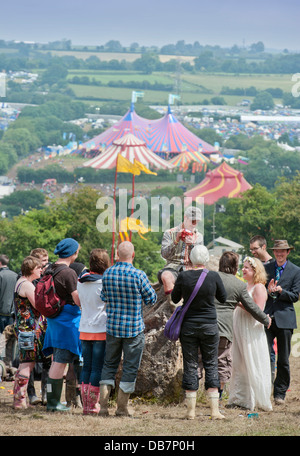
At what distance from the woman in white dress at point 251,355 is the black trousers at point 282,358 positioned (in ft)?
1.03

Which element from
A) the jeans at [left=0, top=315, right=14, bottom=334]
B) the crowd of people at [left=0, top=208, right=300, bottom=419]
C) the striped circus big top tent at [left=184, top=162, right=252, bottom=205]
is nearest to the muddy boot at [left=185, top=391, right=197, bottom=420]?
the crowd of people at [left=0, top=208, right=300, bottom=419]

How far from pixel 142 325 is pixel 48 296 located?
0.73m

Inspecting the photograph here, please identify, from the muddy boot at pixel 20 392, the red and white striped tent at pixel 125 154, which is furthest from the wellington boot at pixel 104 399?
the red and white striped tent at pixel 125 154

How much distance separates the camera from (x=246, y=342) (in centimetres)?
596

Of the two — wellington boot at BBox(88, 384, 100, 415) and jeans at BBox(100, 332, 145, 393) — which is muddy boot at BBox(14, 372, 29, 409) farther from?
jeans at BBox(100, 332, 145, 393)

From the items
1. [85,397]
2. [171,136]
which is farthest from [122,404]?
[171,136]

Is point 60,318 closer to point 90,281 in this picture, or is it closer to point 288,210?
point 90,281

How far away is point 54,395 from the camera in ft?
18.7

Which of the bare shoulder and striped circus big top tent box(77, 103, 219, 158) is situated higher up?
the bare shoulder

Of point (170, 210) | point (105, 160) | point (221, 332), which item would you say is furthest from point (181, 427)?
point (170, 210)

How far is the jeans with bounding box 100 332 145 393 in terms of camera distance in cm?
545

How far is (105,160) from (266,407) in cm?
3574

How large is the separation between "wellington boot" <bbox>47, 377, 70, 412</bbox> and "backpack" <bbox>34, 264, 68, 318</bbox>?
51cm

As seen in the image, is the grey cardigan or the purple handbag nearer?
the purple handbag
